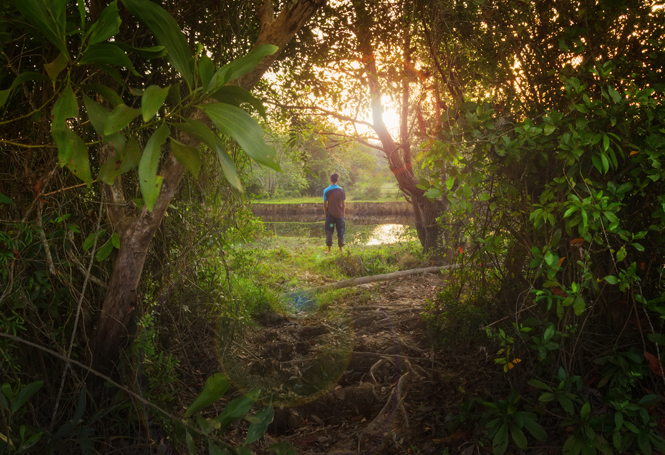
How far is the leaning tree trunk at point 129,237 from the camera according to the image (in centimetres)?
177

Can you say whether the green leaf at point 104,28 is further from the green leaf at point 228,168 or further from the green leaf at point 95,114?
the green leaf at point 228,168

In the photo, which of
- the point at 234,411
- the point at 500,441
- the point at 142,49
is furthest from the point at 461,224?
the point at 142,49

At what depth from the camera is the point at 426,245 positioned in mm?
6746

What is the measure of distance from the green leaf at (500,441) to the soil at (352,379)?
6.5 inches

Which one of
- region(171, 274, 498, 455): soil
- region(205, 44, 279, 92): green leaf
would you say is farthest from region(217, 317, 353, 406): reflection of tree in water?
region(205, 44, 279, 92): green leaf

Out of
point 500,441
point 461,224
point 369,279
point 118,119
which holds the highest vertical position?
point 118,119

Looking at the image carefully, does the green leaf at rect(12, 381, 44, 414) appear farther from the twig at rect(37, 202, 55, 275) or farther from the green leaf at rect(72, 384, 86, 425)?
the twig at rect(37, 202, 55, 275)

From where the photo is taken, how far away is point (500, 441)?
1.76 m

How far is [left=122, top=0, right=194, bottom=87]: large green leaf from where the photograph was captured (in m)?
0.87

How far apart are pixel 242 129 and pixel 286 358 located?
281cm

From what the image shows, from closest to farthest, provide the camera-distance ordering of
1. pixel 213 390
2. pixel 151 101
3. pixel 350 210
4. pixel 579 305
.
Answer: pixel 151 101, pixel 213 390, pixel 579 305, pixel 350 210

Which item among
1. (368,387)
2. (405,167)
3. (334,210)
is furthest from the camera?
(334,210)

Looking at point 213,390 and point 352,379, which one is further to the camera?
point 352,379

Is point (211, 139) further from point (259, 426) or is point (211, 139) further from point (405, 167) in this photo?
point (405, 167)
